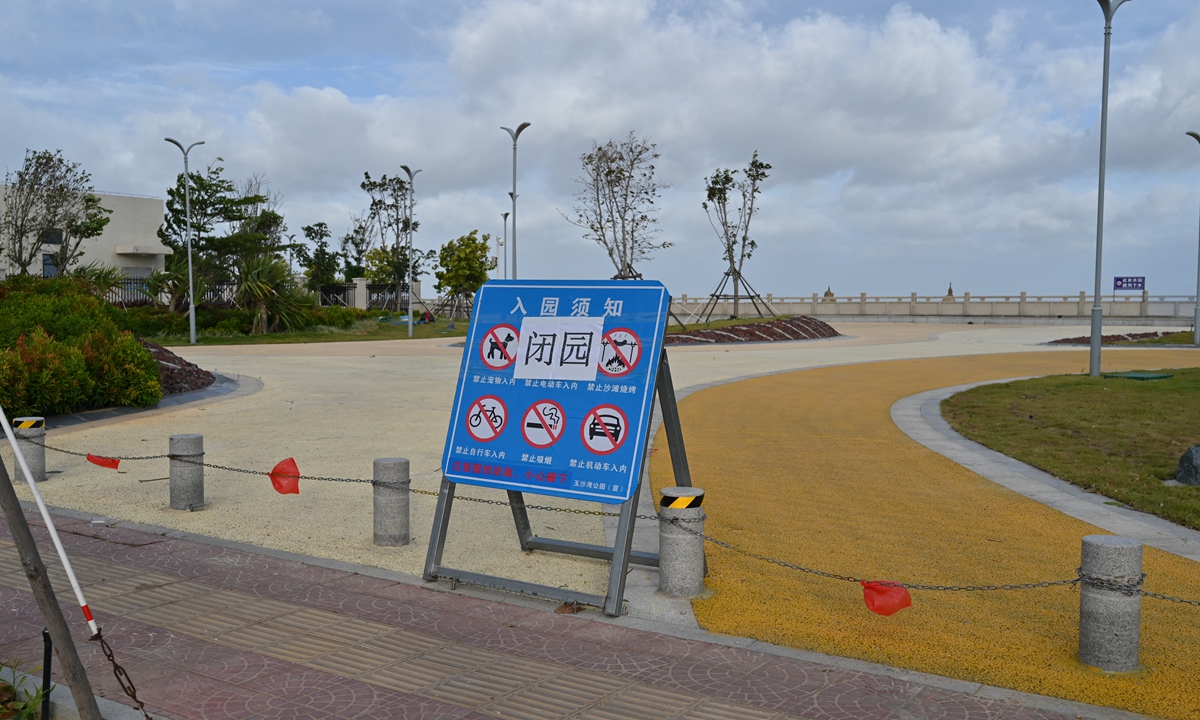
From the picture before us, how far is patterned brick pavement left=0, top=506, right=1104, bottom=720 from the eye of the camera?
4.39 meters

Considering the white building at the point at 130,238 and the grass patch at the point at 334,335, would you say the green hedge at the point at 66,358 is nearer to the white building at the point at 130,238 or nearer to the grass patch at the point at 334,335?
the grass patch at the point at 334,335

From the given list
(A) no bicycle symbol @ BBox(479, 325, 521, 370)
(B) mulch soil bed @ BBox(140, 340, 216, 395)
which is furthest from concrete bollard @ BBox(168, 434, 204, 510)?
(B) mulch soil bed @ BBox(140, 340, 216, 395)

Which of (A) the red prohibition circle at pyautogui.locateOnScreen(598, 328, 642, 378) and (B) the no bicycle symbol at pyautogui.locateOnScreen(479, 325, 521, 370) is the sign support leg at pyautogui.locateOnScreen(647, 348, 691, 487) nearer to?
(A) the red prohibition circle at pyautogui.locateOnScreen(598, 328, 642, 378)

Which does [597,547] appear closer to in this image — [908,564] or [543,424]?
[543,424]

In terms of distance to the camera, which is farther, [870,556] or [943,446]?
[943,446]

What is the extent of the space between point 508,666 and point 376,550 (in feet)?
8.41

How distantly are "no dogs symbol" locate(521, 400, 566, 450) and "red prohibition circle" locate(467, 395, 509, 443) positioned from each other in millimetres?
164

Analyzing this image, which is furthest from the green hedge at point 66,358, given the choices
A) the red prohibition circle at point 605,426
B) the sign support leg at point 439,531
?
the red prohibition circle at point 605,426

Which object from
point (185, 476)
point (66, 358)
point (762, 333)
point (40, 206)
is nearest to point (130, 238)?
point (40, 206)

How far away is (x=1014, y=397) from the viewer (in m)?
16.5

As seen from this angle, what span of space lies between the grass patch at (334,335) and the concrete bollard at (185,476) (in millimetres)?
27866

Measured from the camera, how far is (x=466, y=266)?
61.8 meters

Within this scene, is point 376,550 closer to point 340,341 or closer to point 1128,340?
point 340,341

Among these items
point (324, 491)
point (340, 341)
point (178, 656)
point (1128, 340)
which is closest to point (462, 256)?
point (340, 341)
